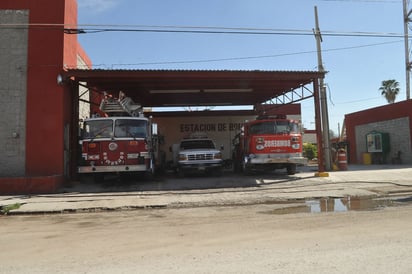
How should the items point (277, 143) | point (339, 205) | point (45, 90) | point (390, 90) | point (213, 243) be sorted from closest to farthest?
point (213, 243) < point (339, 205) < point (45, 90) < point (277, 143) < point (390, 90)

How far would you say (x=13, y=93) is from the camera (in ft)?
53.3

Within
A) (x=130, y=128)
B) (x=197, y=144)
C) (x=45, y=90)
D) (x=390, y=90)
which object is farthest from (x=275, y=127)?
(x=390, y=90)

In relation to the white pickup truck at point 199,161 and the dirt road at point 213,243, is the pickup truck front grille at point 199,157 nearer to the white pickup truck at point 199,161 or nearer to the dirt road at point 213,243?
the white pickup truck at point 199,161

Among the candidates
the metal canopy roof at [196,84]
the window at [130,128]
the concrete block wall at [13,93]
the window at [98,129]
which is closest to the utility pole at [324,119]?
the metal canopy roof at [196,84]

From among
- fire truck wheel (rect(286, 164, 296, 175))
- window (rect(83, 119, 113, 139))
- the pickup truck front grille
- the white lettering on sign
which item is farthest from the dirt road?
fire truck wheel (rect(286, 164, 296, 175))

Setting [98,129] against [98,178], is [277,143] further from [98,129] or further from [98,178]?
[98,178]

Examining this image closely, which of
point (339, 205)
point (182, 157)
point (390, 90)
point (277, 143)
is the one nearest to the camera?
point (339, 205)

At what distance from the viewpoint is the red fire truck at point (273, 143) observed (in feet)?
57.7

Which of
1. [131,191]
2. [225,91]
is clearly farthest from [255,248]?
[225,91]

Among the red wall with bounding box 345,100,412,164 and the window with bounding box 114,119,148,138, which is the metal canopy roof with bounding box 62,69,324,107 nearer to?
the window with bounding box 114,119,148,138

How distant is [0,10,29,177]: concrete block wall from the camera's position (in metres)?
16.1

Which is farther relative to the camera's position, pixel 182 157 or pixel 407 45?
pixel 407 45

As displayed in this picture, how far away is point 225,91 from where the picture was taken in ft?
80.7

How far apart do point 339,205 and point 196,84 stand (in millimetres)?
12090
